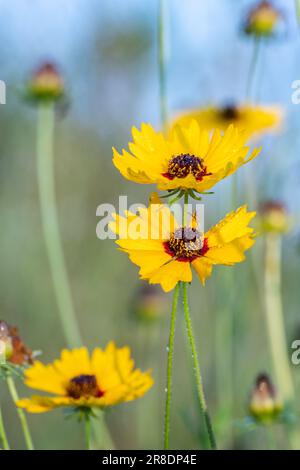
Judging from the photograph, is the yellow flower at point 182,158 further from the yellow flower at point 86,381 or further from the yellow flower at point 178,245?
the yellow flower at point 86,381

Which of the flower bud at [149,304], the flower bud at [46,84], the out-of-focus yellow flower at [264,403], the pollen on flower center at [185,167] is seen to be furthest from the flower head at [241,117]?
the pollen on flower center at [185,167]

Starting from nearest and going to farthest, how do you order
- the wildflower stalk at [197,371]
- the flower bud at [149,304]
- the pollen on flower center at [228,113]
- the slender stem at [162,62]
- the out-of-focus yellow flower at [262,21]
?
the wildflower stalk at [197,371] → the slender stem at [162,62] → the out-of-focus yellow flower at [262,21] → the pollen on flower center at [228,113] → the flower bud at [149,304]

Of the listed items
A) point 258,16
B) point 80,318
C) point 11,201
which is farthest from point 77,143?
point 258,16

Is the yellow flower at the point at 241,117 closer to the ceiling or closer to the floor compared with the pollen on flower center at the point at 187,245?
closer to the ceiling

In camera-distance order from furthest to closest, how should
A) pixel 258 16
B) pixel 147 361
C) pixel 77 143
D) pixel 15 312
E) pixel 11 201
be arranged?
pixel 77 143, pixel 11 201, pixel 15 312, pixel 147 361, pixel 258 16

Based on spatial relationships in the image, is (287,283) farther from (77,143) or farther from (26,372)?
(26,372)

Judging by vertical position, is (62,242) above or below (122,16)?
below

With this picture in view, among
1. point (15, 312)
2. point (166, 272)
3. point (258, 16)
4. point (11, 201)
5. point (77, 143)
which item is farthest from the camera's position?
point (77, 143)
